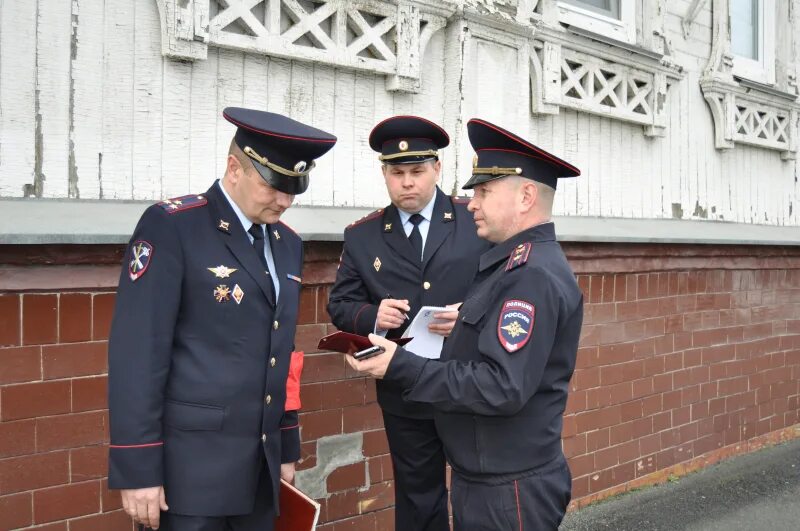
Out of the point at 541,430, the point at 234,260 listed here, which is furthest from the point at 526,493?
the point at 234,260

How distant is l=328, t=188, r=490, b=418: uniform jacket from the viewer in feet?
9.73

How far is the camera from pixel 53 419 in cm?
270

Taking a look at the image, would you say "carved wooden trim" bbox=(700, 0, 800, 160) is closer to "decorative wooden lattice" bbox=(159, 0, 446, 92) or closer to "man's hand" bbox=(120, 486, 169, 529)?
"decorative wooden lattice" bbox=(159, 0, 446, 92)

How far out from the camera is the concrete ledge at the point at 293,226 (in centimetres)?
256

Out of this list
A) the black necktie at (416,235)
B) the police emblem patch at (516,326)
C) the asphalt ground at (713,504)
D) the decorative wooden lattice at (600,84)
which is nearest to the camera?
the police emblem patch at (516,326)

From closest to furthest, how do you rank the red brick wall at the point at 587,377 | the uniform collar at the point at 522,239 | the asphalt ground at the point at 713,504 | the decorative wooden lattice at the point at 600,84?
the uniform collar at the point at 522,239
the red brick wall at the point at 587,377
the asphalt ground at the point at 713,504
the decorative wooden lattice at the point at 600,84

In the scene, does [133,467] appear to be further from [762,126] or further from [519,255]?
[762,126]

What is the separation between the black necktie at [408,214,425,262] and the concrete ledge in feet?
1.43

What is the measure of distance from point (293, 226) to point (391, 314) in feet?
2.52

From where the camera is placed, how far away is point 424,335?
A: 110 inches

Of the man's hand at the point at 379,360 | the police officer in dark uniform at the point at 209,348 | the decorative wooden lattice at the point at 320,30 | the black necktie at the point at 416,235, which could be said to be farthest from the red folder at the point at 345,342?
the decorative wooden lattice at the point at 320,30

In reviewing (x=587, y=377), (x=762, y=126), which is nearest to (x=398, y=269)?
(x=587, y=377)

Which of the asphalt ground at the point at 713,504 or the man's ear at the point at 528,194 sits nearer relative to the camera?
the man's ear at the point at 528,194

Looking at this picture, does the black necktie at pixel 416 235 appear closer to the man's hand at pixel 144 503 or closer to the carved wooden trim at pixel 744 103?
the man's hand at pixel 144 503
